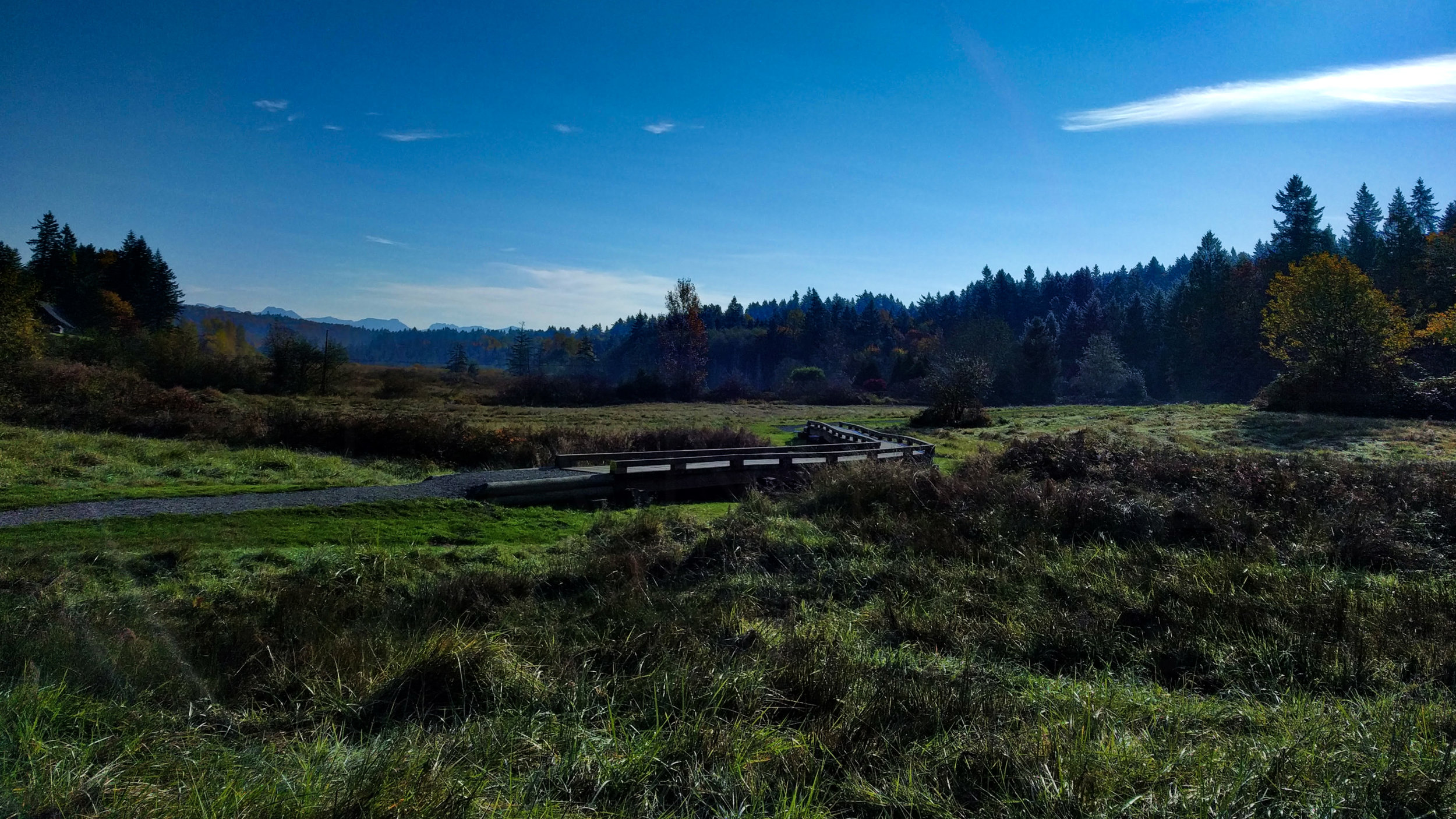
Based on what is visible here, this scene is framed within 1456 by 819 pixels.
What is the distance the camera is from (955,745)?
3.61m

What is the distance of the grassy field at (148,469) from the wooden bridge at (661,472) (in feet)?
12.1

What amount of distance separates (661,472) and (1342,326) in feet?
128

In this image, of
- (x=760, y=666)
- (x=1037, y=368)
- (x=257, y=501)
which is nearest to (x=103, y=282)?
(x=257, y=501)

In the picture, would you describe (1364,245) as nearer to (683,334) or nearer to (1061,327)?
(1061,327)

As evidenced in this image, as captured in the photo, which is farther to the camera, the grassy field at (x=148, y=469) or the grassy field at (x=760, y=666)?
the grassy field at (x=148, y=469)

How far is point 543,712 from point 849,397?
5802cm

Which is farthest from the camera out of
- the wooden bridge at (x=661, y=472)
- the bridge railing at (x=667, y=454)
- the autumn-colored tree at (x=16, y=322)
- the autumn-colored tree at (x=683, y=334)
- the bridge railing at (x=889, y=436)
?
the autumn-colored tree at (x=683, y=334)

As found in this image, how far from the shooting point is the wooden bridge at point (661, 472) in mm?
13805

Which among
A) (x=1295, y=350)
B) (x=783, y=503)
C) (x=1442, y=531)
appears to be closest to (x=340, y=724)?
(x=783, y=503)

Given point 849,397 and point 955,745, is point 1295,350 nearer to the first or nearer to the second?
point 849,397

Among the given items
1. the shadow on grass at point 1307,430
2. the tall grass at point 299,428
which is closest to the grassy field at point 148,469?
the tall grass at point 299,428

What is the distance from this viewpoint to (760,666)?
470 cm

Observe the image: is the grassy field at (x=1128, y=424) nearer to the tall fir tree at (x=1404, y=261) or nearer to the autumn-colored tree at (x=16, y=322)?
the autumn-colored tree at (x=16, y=322)

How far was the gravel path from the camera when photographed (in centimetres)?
1036
